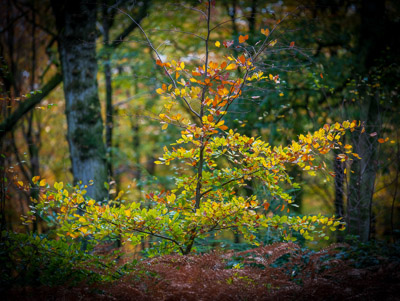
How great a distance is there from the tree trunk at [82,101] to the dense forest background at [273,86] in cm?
1

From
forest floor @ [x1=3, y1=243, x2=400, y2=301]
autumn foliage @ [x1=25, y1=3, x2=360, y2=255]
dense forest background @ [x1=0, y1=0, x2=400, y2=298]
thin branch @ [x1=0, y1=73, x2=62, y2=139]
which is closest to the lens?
forest floor @ [x1=3, y1=243, x2=400, y2=301]

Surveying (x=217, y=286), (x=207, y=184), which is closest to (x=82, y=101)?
(x=207, y=184)

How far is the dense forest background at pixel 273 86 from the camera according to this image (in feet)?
12.8

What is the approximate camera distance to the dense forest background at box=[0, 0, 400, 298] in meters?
3.89

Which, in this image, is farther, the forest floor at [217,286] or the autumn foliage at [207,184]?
the autumn foliage at [207,184]

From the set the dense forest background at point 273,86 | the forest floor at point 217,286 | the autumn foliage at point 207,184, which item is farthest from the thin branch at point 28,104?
the forest floor at point 217,286

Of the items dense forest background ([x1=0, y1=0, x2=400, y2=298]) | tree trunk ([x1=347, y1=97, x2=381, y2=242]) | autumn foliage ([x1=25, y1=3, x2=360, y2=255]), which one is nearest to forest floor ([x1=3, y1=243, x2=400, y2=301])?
autumn foliage ([x1=25, y1=3, x2=360, y2=255])

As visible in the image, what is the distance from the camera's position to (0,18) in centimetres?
672

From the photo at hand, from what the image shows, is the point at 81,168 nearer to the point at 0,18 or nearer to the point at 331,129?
the point at 331,129

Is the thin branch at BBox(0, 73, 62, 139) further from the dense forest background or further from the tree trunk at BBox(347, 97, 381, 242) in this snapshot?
the tree trunk at BBox(347, 97, 381, 242)

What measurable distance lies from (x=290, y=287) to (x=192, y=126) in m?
1.21

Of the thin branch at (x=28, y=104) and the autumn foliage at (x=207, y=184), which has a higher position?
the thin branch at (x=28, y=104)

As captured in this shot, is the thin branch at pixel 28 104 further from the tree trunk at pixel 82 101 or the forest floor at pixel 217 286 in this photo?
the forest floor at pixel 217 286

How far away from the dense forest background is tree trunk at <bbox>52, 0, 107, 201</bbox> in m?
0.01
